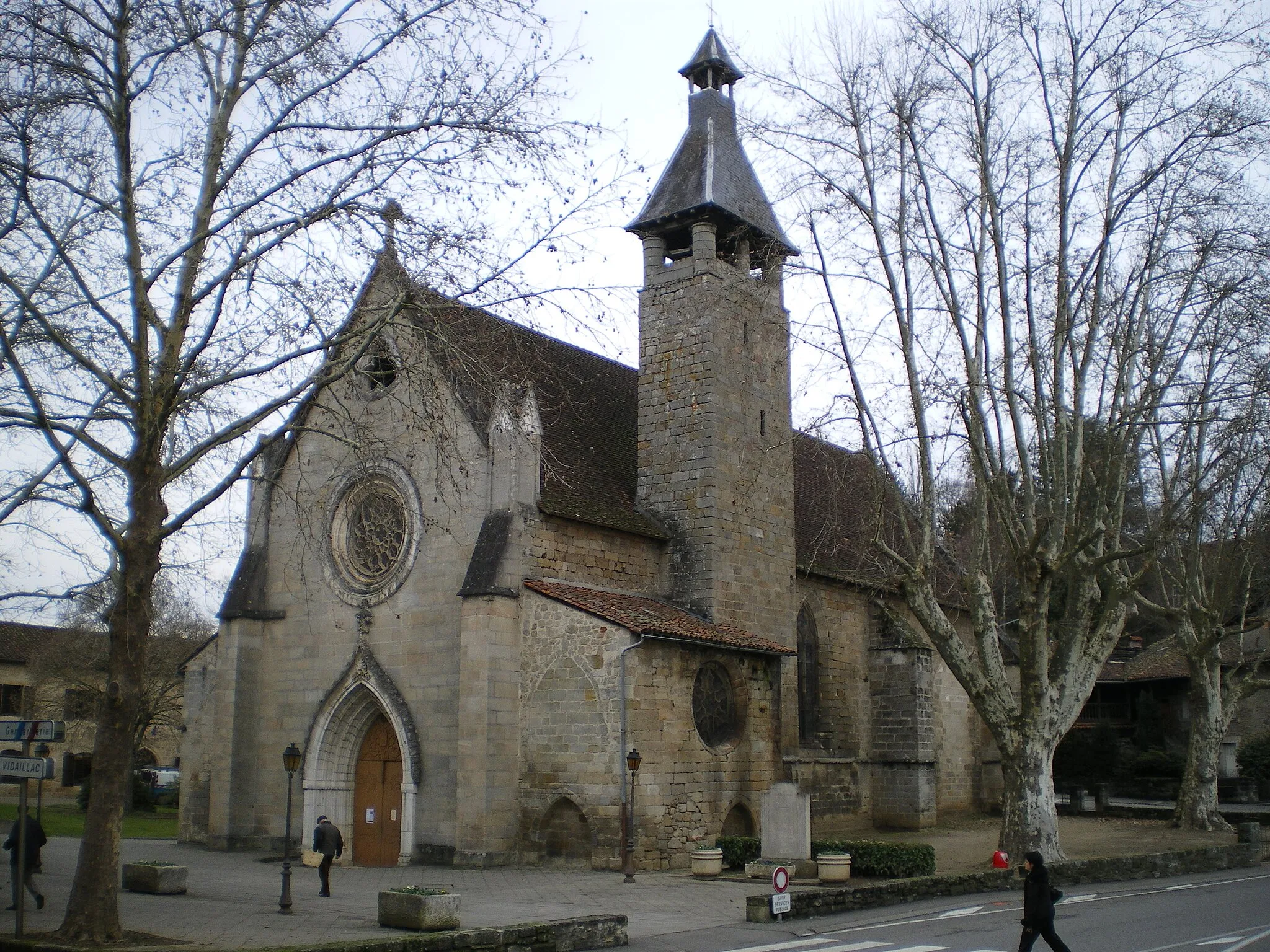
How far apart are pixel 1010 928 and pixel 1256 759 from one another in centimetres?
3268

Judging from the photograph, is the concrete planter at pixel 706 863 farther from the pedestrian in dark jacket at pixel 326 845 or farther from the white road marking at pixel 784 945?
the white road marking at pixel 784 945

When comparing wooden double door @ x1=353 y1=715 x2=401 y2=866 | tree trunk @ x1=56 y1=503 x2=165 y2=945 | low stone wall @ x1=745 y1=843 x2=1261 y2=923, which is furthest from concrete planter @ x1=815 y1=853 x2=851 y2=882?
tree trunk @ x1=56 y1=503 x2=165 y2=945

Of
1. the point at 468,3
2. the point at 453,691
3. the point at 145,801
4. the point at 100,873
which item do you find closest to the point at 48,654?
the point at 145,801

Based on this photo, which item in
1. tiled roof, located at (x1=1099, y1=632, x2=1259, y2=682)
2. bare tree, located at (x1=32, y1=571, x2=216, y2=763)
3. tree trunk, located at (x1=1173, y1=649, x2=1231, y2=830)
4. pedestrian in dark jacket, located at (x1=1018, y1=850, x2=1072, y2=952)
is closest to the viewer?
pedestrian in dark jacket, located at (x1=1018, y1=850, x2=1072, y2=952)

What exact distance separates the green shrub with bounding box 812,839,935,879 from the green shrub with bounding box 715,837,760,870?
1.21 m

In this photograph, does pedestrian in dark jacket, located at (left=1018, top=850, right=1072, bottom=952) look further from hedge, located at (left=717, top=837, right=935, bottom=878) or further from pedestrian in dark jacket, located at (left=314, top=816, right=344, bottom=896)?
pedestrian in dark jacket, located at (left=314, top=816, right=344, bottom=896)

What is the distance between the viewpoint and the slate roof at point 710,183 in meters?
25.4

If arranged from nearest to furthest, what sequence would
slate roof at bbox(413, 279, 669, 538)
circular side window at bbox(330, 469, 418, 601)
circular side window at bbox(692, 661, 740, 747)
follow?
circular side window at bbox(692, 661, 740, 747), slate roof at bbox(413, 279, 669, 538), circular side window at bbox(330, 469, 418, 601)

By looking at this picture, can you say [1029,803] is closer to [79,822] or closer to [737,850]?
[737,850]

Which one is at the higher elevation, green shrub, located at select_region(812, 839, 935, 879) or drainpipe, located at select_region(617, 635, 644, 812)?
drainpipe, located at select_region(617, 635, 644, 812)

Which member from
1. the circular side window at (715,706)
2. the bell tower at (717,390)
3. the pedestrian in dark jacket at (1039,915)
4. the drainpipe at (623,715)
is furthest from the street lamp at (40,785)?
the bell tower at (717,390)

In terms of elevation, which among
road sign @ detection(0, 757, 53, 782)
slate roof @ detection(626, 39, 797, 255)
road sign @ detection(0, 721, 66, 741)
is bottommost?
road sign @ detection(0, 757, 53, 782)

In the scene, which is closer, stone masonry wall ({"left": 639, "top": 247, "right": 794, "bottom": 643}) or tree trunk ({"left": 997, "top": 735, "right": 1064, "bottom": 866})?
tree trunk ({"left": 997, "top": 735, "right": 1064, "bottom": 866})

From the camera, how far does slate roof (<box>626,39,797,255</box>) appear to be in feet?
83.3
